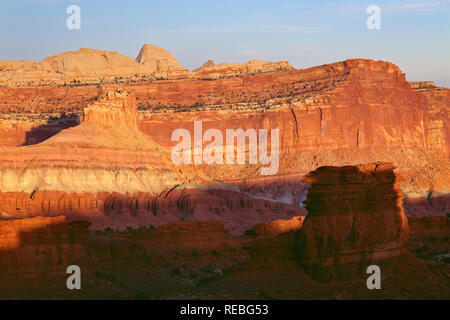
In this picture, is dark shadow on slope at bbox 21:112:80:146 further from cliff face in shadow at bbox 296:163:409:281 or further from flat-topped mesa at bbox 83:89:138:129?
cliff face in shadow at bbox 296:163:409:281

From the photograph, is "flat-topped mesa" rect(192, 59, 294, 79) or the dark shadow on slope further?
"flat-topped mesa" rect(192, 59, 294, 79)

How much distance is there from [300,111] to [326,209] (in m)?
102

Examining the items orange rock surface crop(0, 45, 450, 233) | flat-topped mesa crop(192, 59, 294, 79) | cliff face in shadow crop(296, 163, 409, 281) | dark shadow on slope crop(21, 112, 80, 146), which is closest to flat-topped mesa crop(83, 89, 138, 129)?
orange rock surface crop(0, 45, 450, 233)

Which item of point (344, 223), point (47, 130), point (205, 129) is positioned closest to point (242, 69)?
point (205, 129)

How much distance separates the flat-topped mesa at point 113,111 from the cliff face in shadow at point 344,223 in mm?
58996

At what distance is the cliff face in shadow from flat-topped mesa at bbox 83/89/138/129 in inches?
2323

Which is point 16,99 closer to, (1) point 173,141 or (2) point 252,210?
(1) point 173,141

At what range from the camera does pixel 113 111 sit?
381ft

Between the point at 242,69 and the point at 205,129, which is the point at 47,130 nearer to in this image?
the point at 205,129

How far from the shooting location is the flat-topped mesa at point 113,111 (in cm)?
11425

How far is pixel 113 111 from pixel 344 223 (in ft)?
204

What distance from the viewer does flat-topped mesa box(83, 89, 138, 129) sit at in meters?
114

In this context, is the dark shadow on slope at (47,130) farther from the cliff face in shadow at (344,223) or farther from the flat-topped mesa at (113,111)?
the cliff face in shadow at (344,223)
